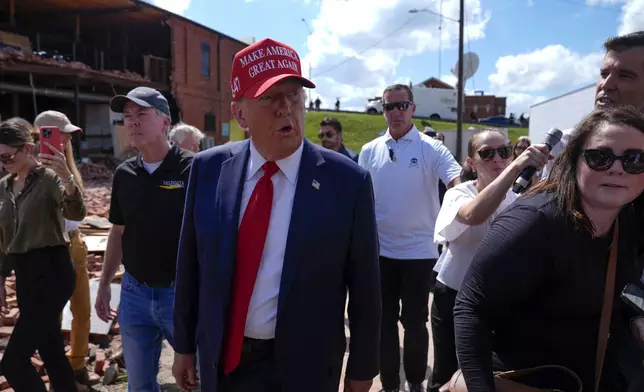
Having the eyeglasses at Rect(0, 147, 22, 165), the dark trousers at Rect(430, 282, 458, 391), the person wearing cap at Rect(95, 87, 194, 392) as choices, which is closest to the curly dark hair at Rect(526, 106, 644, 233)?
the dark trousers at Rect(430, 282, 458, 391)

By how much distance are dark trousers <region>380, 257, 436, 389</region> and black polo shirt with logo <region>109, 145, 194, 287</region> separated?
1.74m

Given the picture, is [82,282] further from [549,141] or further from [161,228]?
[549,141]

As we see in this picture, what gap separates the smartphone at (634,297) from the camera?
157 centimetres

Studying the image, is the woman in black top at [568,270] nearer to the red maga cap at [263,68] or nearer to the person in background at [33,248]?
the red maga cap at [263,68]

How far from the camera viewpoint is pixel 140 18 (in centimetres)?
2181

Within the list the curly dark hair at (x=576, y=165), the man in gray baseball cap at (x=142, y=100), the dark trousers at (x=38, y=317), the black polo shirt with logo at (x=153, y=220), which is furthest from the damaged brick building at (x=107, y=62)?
the curly dark hair at (x=576, y=165)

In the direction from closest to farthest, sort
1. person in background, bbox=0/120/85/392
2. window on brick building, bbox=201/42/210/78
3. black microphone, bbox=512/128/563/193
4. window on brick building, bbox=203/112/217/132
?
black microphone, bbox=512/128/563/193 < person in background, bbox=0/120/85/392 < window on brick building, bbox=201/42/210/78 < window on brick building, bbox=203/112/217/132

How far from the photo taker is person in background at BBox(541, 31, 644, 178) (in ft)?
7.68

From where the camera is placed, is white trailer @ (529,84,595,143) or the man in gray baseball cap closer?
the man in gray baseball cap

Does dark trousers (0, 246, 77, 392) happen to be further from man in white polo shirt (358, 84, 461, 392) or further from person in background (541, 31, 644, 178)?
person in background (541, 31, 644, 178)

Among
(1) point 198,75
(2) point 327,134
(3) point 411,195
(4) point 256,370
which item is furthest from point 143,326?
(1) point 198,75

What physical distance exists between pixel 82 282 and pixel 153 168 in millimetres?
1871

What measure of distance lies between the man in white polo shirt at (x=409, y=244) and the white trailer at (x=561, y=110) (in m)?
15.9

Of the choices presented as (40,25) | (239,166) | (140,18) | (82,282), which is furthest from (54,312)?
(40,25)
